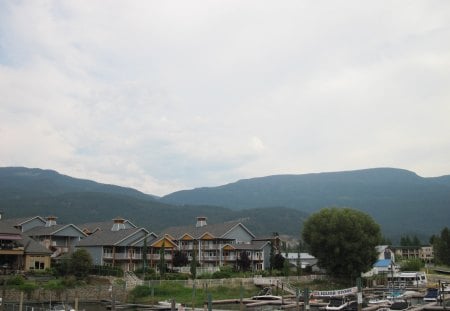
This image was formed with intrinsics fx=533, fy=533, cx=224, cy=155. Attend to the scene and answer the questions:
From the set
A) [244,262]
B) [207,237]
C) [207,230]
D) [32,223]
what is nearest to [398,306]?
[244,262]

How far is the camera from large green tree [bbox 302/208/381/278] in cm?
7156

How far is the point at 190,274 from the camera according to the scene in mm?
69062

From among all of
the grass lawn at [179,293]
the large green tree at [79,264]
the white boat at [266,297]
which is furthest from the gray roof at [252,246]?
the large green tree at [79,264]

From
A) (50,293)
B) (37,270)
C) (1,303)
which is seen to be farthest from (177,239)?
(1,303)

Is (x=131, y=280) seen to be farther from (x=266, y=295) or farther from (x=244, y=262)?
(x=244, y=262)

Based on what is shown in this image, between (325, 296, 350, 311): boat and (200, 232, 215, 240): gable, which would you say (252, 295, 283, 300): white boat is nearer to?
(325, 296, 350, 311): boat

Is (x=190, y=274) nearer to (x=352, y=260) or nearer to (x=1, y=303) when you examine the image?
(x=352, y=260)

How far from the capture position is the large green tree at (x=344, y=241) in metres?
71.6

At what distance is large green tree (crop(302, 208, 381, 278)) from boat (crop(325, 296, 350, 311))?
19237 millimetres

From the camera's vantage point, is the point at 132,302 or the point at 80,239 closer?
the point at 132,302

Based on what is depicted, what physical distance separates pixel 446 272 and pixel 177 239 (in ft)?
173

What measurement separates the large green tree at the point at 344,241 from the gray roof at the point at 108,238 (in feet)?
90.4

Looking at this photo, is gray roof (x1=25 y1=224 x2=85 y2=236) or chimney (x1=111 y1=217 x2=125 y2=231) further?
chimney (x1=111 y1=217 x2=125 y2=231)

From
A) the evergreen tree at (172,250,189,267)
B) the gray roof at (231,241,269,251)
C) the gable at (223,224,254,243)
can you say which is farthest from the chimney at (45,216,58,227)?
the gray roof at (231,241,269,251)
